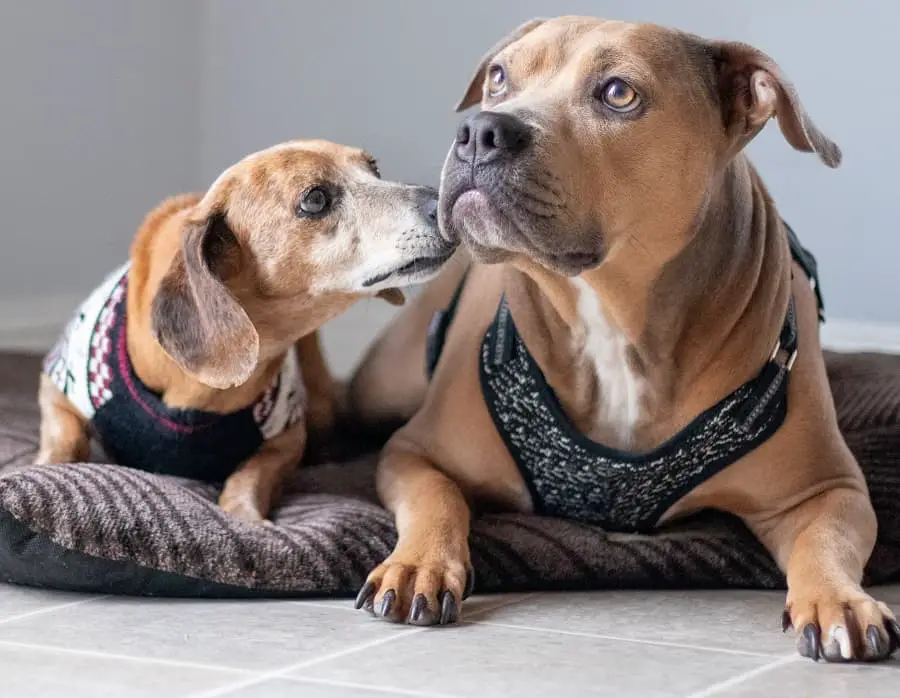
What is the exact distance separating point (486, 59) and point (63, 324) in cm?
250

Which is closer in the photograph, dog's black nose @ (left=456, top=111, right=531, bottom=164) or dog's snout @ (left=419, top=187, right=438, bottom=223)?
dog's black nose @ (left=456, top=111, right=531, bottom=164)

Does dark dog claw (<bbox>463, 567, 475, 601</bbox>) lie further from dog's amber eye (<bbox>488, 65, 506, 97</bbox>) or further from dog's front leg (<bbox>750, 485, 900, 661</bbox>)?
dog's amber eye (<bbox>488, 65, 506, 97</bbox>)

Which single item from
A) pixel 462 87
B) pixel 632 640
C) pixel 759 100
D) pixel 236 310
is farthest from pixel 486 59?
pixel 462 87

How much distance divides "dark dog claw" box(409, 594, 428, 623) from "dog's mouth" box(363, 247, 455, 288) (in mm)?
686

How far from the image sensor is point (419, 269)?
244 centimetres

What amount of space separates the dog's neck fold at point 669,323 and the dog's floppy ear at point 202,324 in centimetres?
49

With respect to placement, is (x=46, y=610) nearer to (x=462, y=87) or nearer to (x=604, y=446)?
(x=604, y=446)

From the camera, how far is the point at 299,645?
1.86 meters

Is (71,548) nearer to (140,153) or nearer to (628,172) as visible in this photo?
(628,172)

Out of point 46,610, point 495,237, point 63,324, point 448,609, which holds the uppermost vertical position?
point 495,237

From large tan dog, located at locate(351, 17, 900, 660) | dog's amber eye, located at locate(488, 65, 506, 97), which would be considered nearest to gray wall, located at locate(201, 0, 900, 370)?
large tan dog, located at locate(351, 17, 900, 660)

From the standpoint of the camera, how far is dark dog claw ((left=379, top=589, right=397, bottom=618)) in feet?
6.38

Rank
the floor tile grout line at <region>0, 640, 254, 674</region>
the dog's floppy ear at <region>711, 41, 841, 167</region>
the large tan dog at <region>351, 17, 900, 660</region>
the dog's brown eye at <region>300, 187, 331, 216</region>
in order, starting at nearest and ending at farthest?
the floor tile grout line at <region>0, 640, 254, 674</region> → the large tan dog at <region>351, 17, 900, 660</region> → the dog's floppy ear at <region>711, 41, 841, 167</region> → the dog's brown eye at <region>300, 187, 331, 216</region>

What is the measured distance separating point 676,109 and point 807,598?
2.44ft
